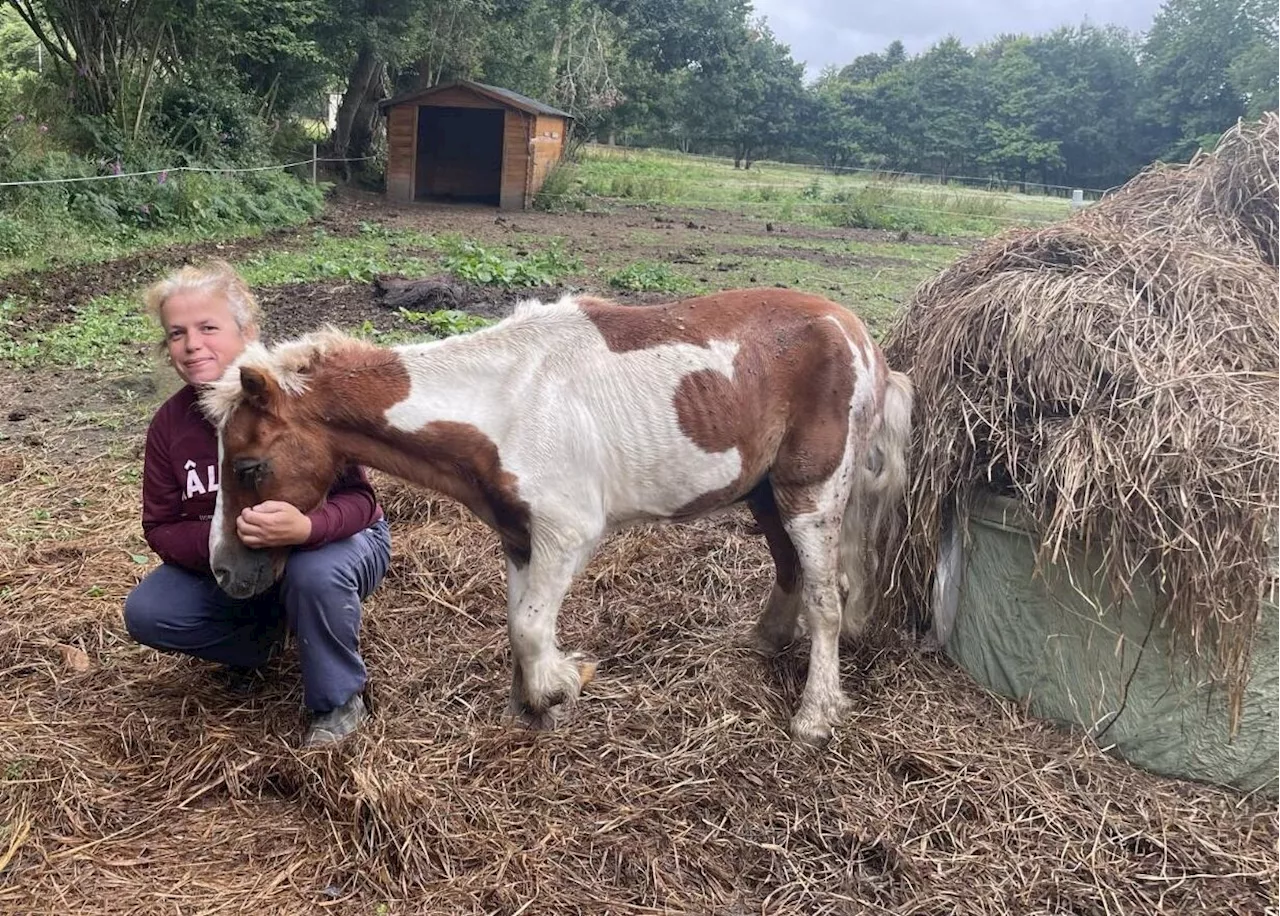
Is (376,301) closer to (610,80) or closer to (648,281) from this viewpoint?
(648,281)

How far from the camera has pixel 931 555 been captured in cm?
347

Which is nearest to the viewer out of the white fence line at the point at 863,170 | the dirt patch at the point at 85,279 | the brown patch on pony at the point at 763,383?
the brown patch on pony at the point at 763,383

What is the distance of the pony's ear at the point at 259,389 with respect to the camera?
2607 mm

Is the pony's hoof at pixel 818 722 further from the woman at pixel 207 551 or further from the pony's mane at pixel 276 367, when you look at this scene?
the pony's mane at pixel 276 367

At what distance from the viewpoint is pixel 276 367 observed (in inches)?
110

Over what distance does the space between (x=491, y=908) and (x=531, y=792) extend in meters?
0.45

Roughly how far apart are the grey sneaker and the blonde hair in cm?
131

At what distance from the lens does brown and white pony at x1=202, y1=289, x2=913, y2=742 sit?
9.24 feet

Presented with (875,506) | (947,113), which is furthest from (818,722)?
(947,113)

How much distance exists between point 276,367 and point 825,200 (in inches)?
967

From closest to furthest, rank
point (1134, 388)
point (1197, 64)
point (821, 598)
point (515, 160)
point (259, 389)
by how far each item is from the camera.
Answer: point (259, 389) → point (1134, 388) → point (821, 598) → point (515, 160) → point (1197, 64)

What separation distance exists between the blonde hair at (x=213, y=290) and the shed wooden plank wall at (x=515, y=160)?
17.8 metres

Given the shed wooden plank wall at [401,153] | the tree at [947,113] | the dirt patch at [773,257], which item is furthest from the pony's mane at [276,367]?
the tree at [947,113]

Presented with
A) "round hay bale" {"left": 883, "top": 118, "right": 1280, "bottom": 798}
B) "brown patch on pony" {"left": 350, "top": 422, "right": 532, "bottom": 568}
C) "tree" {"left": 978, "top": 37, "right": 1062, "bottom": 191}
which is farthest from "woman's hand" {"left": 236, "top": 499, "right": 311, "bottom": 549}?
"tree" {"left": 978, "top": 37, "right": 1062, "bottom": 191}
